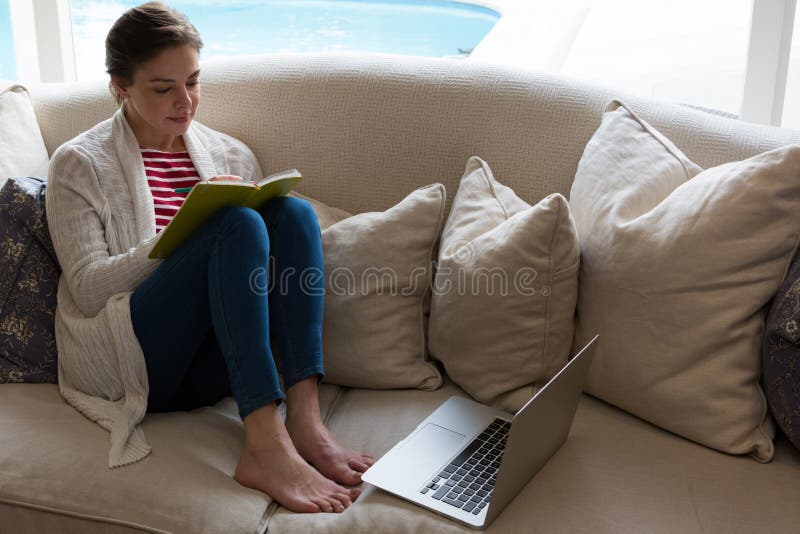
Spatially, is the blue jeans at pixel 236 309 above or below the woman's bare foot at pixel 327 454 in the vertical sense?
above

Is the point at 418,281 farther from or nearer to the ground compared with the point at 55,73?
nearer to the ground

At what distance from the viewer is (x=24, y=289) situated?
5.33 feet

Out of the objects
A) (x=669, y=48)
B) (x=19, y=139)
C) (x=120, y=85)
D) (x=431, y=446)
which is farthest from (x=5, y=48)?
(x=431, y=446)

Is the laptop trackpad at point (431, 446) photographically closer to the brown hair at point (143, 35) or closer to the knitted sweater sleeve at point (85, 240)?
the knitted sweater sleeve at point (85, 240)

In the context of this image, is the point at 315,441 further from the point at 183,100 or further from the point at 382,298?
the point at 183,100

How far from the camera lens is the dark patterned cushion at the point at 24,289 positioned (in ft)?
5.29

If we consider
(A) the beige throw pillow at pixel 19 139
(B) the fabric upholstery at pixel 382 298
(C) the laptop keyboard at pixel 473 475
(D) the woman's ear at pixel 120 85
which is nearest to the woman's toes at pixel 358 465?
(C) the laptop keyboard at pixel 473 475

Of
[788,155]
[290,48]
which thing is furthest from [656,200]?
[290,48]

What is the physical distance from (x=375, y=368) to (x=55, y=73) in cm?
179

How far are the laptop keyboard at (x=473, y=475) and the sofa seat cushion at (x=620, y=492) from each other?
45 millimetres

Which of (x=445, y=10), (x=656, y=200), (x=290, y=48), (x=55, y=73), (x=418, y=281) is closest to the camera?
(x=656, y=200)

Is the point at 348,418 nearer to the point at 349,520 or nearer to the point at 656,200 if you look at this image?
the point at 349,520

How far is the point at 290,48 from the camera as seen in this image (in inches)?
324

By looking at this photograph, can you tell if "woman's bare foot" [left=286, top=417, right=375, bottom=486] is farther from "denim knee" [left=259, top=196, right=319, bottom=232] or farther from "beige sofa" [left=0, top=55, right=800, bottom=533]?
"denim knee" [left=259, top=196, right=319, bottom=232]
